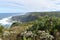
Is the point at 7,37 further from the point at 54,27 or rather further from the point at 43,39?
the point at 54,27

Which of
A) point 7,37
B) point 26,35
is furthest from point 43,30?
point 7,37

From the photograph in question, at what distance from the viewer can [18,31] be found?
10.1 m

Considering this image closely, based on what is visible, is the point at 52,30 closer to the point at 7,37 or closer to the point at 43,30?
the point at 43,30

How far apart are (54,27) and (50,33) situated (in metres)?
0.41

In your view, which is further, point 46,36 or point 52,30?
point 52,30

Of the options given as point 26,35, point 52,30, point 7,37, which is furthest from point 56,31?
point 7,37

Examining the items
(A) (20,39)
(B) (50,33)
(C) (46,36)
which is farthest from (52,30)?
(A) (20,39)

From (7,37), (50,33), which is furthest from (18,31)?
(50,33)

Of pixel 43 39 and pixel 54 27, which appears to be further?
pixel 54 27

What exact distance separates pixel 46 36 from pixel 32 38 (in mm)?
644

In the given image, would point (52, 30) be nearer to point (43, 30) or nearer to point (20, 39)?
point (43, 30)

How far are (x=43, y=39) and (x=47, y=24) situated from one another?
1.12 meters

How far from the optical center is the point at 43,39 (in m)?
9.07

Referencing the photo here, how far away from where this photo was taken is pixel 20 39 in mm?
9289
